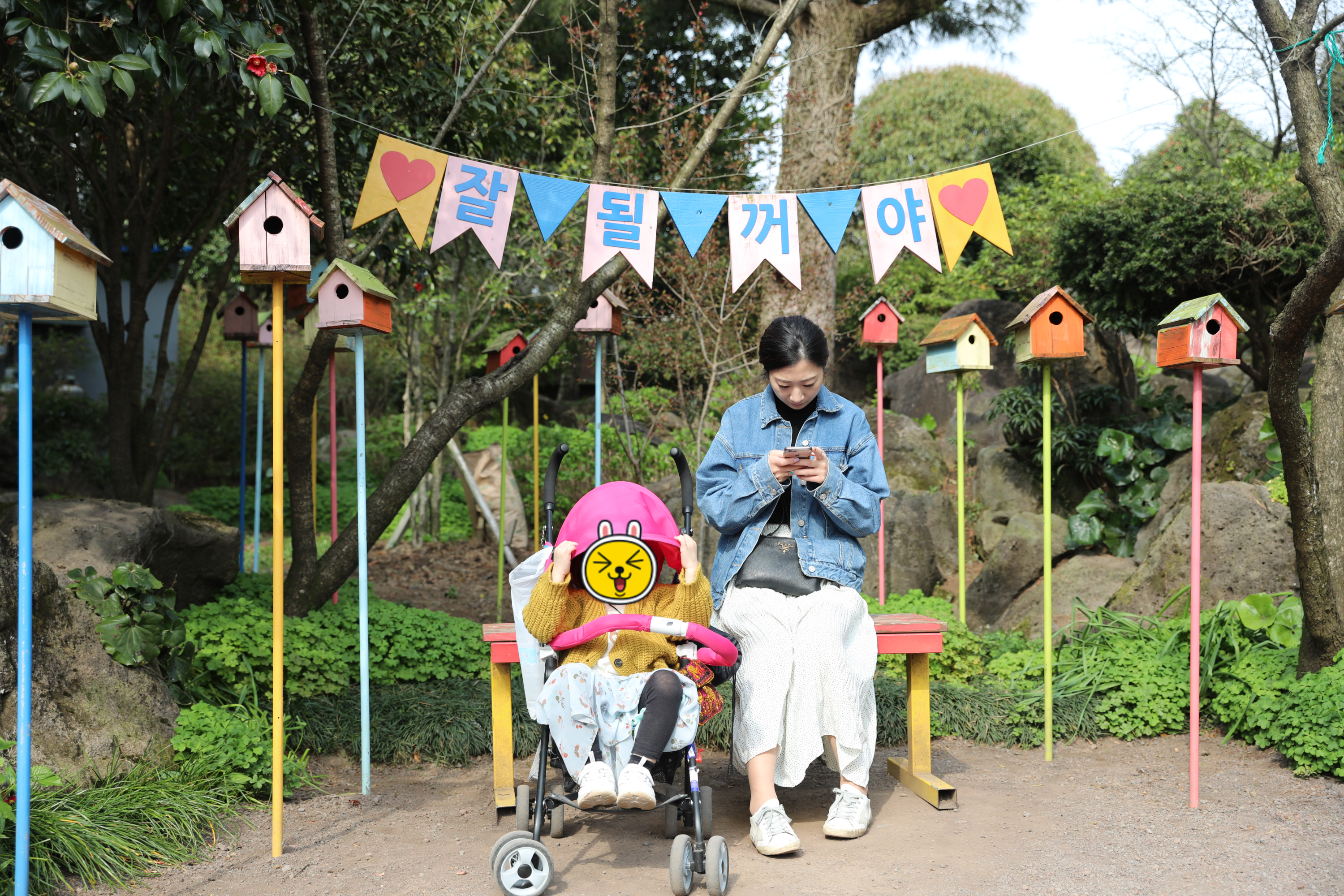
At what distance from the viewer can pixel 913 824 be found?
3447mm

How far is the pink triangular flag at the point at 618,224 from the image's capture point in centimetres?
447

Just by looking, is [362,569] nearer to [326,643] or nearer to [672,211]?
[326,643]

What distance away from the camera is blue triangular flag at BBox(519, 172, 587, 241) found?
443 centimetres

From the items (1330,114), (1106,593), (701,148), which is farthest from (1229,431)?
(701,148)

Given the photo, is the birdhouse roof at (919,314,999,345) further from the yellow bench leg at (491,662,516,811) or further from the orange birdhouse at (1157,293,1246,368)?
the yellow bench leg at (491,662,516,811)

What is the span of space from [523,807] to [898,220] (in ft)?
9.99

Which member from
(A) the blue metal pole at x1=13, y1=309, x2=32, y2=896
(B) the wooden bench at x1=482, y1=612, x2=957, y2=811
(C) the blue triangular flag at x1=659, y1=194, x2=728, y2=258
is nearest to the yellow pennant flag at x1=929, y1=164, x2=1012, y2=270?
(C) the blue triangular flag at x1=659, y1=194, x2=728, y2=258

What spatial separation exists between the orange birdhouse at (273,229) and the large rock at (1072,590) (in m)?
4.62

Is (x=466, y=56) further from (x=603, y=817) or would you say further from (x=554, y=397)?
(x=554, y=397)

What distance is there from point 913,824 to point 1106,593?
11.1 feet

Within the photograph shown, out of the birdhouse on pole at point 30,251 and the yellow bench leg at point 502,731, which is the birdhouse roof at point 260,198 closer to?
the birdhouse on pole at point 30,251

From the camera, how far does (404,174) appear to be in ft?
14.4

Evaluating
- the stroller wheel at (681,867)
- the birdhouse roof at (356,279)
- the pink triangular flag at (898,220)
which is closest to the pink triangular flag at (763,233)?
the pink triangular flag at (898,220)

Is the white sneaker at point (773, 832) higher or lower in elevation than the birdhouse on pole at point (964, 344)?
lower
